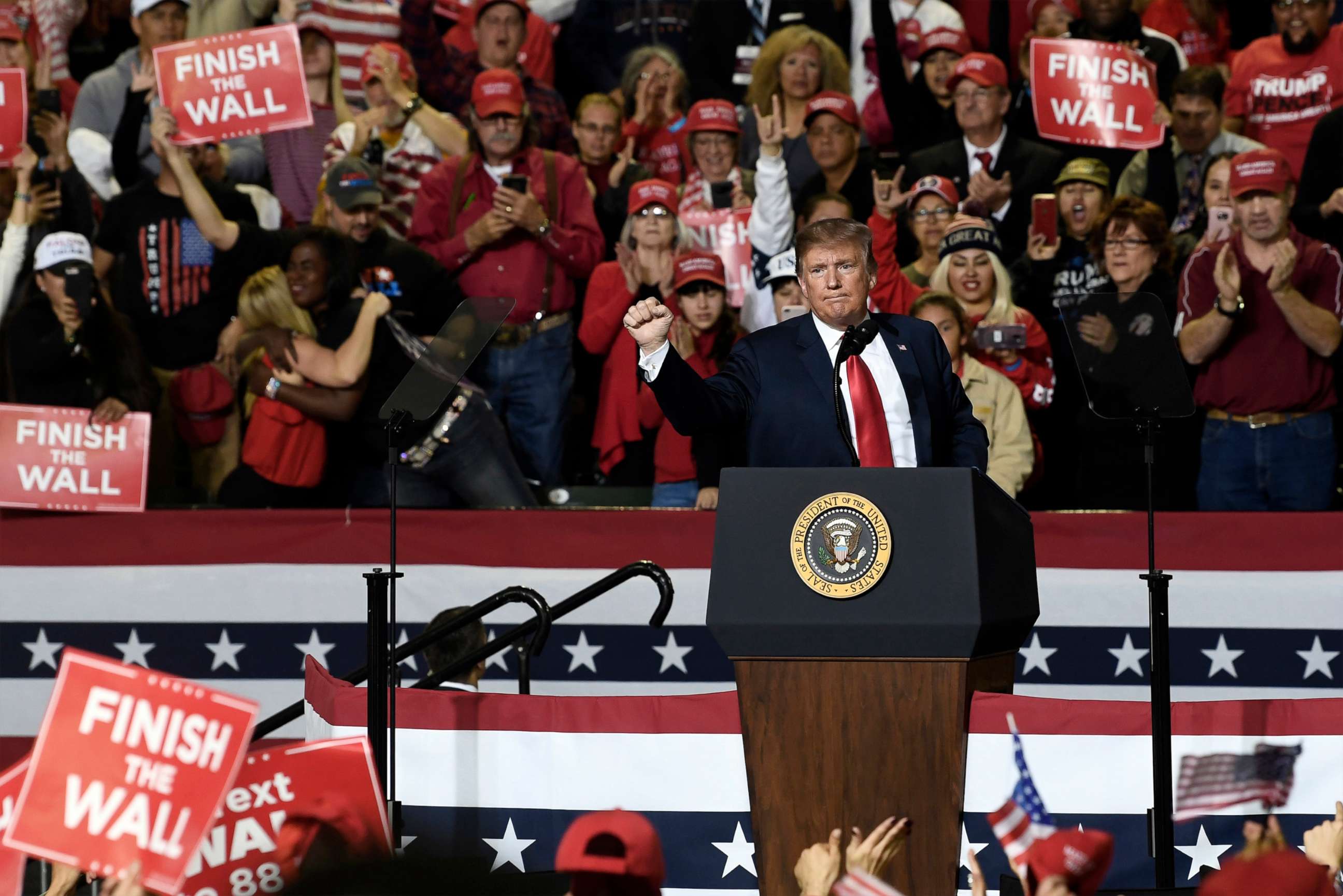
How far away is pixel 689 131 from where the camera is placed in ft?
27.2

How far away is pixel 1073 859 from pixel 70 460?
560 cm

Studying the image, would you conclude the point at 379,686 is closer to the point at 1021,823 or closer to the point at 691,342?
the point at 1021,823

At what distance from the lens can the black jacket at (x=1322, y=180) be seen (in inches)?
311

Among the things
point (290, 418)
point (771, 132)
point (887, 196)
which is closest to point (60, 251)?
point (290, 418)

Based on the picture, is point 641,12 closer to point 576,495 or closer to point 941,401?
point 576,495

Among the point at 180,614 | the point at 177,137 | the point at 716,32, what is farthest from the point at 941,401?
the point at 716,32

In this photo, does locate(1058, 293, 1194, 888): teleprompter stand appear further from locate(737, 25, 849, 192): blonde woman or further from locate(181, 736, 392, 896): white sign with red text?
locate(737, 25, 849, 192): blonde woman

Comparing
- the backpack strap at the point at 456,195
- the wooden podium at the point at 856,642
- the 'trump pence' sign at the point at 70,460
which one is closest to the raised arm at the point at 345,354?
the 'trump pence' sign at the point at 70,460

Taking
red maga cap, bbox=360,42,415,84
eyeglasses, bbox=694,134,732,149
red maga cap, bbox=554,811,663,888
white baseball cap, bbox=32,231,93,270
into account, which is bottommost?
red maga cap, bbox=554,811,663,888

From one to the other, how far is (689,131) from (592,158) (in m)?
0.63

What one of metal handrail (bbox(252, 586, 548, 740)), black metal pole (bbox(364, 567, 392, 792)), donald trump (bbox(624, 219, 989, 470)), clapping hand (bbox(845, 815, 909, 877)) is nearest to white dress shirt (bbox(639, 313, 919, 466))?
donald trump (bbox(624, 219, 989, 470))

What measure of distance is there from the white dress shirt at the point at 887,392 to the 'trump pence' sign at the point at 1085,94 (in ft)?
15.3

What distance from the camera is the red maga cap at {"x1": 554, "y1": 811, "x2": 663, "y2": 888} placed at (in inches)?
94.7

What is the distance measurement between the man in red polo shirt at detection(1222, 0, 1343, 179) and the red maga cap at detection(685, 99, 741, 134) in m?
2.36
